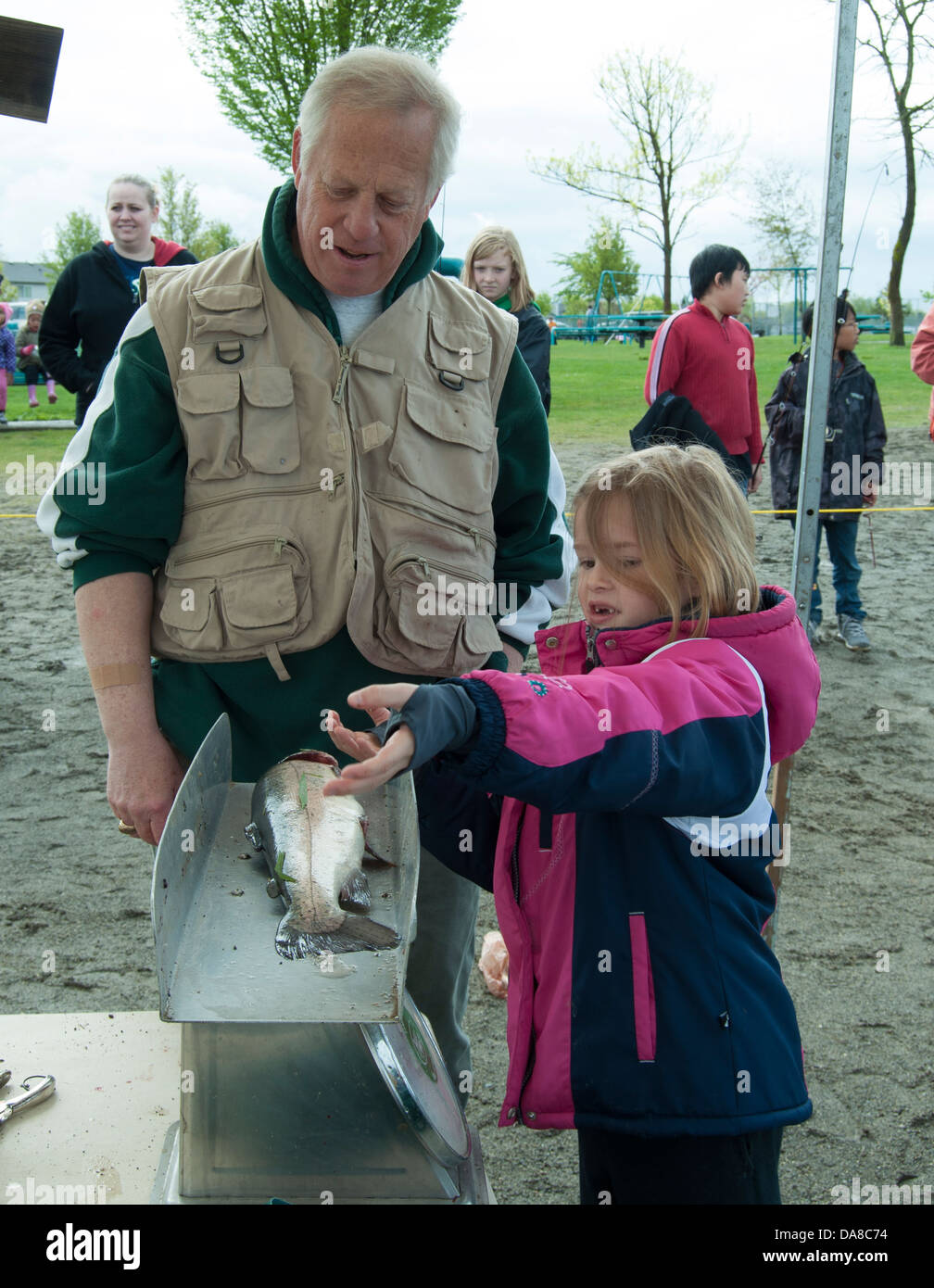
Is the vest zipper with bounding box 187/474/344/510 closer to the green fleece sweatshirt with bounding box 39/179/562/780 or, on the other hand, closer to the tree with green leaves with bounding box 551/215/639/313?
the green fleece sweatshirt with bounding box 39/179/562/780

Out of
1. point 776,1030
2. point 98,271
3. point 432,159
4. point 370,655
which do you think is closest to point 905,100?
point 98,271

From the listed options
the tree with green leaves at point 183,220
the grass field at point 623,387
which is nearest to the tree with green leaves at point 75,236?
the tree with green leaves at point 183,220

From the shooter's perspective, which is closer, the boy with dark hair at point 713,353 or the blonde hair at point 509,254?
the blonde hair at point 509,254

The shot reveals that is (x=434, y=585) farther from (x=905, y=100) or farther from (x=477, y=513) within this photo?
(x=905, y=100)

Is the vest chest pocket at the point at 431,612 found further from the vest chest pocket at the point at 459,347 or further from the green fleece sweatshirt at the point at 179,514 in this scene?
the vest chest pocket at the point at 459,347

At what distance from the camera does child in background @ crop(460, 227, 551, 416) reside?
5.97 metres

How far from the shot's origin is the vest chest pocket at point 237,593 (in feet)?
6.84

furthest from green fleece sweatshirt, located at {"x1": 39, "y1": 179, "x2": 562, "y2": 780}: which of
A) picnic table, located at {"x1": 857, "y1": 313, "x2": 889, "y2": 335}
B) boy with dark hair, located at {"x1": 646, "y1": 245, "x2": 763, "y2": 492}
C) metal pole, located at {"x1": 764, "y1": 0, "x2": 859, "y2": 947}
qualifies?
picnic table, located at {"x1": 857, "y1": 313, "x2": 889, "y2": 335}

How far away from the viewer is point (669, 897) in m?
1.67

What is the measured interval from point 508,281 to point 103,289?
2.48 m

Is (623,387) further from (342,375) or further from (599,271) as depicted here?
(599,271)

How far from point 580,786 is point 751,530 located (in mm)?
656

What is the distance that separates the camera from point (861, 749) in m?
5.56

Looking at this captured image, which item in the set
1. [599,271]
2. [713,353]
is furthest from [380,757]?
[599,271]
